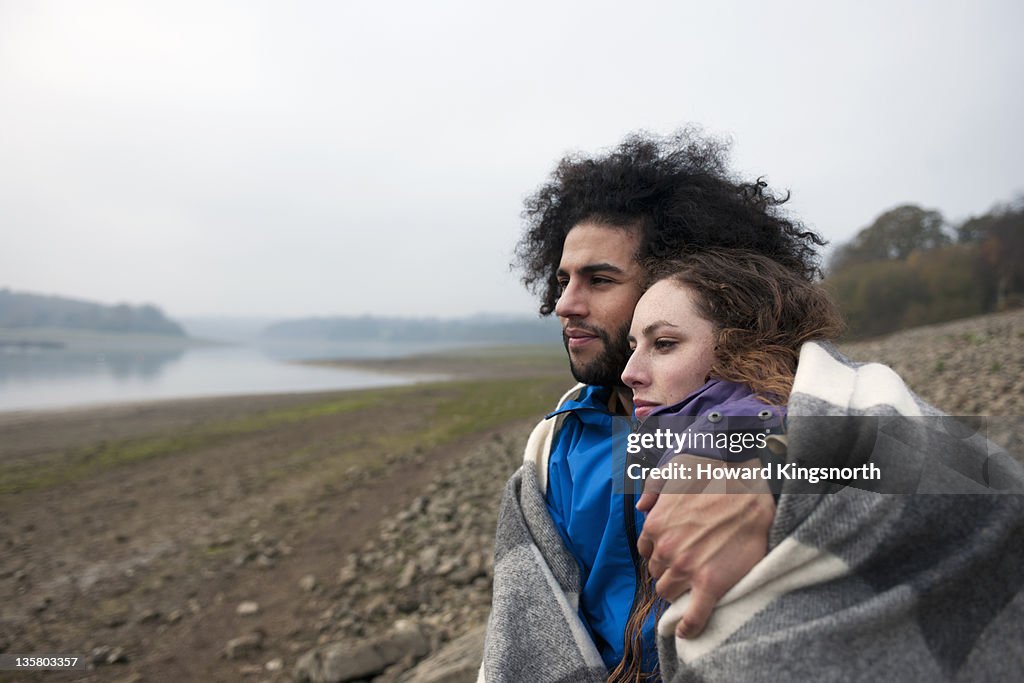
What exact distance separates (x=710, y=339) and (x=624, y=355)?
673 millimetres

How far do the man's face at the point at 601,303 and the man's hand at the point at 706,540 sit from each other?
1.16m

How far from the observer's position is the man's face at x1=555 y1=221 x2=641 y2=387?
2.53 meters

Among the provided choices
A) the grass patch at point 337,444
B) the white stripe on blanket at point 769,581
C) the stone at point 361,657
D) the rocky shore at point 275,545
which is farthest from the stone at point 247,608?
the white stripe on blanket at point 769,581

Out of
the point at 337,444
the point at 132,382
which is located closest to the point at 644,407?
the point at 337,444

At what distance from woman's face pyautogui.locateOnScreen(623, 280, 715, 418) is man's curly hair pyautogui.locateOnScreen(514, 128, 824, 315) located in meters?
0.59

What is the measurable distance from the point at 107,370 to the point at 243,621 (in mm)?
61599

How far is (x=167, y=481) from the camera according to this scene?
13.3 m

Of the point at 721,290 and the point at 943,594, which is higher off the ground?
the point at 721,290

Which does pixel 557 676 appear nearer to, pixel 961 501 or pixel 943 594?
pixel 943 594

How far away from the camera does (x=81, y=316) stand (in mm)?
135500

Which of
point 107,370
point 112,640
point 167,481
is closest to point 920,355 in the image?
point 112,640

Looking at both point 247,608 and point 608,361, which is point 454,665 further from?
point 247,608

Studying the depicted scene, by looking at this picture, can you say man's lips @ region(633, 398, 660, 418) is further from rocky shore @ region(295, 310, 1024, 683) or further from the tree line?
the tree line

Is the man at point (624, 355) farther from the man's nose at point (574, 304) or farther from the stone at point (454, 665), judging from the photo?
the stone at point (454, 665)
